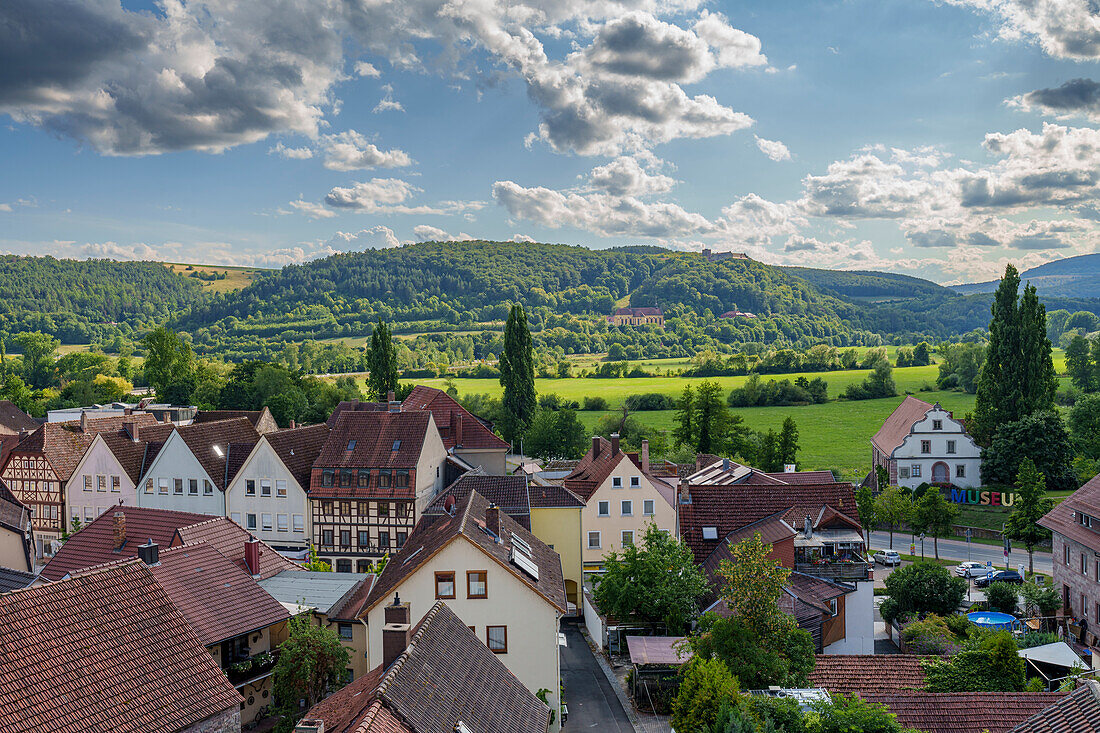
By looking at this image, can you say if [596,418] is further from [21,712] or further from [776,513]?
Answer: [21,712]

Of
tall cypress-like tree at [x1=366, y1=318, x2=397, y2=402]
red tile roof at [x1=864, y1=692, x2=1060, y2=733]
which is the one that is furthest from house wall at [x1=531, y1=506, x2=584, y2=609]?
tall cypress-like tree at [x1=366, y1=318, x2=397, y2=402]

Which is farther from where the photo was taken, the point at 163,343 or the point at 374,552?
the point at 163,343

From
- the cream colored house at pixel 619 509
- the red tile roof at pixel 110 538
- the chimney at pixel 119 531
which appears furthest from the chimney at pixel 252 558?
the cream colored house at pixel 619 509

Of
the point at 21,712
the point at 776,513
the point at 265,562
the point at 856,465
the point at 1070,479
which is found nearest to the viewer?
the point at 21,712

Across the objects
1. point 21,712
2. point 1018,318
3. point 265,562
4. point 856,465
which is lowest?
point 856,465

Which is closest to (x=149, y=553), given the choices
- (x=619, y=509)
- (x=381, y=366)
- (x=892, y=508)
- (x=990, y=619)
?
(x=619, y=509)

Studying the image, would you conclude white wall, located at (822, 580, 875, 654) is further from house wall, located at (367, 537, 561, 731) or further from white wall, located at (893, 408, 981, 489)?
white wall, located at (893, 408, 981, 489)

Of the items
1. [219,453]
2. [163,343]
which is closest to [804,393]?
[219,453]

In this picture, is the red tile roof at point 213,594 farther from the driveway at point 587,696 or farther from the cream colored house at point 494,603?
the driveway at point 587,696
